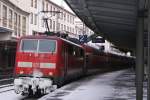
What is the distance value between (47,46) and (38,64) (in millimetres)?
1042

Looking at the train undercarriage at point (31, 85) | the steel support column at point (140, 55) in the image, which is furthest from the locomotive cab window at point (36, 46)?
the steel support column at point (140, 55)

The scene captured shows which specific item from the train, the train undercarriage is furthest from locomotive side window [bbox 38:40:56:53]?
the train undercarriage

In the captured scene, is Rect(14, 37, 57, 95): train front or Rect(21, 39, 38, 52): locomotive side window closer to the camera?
Rect(14, 37, 57, 95): train front

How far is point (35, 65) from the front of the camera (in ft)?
73.9

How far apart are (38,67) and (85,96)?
11.0 feet

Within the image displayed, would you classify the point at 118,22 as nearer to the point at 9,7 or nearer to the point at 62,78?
the point at 62,78

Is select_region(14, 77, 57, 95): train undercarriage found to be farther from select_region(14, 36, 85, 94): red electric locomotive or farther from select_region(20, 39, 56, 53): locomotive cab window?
select_region(20, 39, 56, 53): locomotive cab window

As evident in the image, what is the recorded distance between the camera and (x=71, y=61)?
2811 cm

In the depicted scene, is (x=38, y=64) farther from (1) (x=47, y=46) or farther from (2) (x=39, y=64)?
(1) (x=47, y=46)

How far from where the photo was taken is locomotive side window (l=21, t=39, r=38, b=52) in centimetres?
2302

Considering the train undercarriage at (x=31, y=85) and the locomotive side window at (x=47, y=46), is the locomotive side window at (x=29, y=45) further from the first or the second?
the train undercarriage at (x=31, y=85)

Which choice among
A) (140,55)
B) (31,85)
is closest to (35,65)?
(31,85)

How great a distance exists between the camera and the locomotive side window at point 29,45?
2302 centimetres

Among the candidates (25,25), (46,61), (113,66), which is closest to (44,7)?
(25,25)
